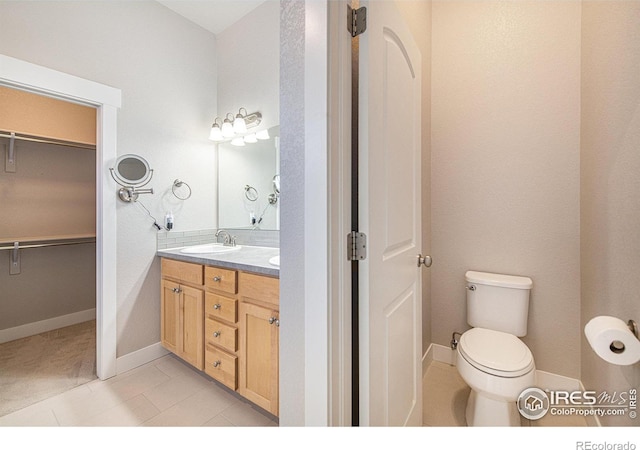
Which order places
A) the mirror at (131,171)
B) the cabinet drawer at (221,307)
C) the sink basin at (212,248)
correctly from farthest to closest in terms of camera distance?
the sink basin at (212,248) < the mirror at (131,171) < the cabinet drawer at (221,307)

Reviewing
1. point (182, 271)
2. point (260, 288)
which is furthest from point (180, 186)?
point (260, 288)

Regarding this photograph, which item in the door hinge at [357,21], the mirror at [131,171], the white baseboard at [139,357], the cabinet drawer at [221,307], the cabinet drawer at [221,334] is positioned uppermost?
the door hinge at [357,21]

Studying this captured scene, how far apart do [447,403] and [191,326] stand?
1.68 m

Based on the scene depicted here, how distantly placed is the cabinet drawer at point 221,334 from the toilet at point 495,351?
121cm

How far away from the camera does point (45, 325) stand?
251 cm

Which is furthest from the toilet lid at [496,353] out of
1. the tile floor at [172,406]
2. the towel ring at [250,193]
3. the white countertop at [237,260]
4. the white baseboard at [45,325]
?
the white baseboard at [45,325]

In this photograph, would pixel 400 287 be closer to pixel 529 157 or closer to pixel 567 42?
pixel 529 157

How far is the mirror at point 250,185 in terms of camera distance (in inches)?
86.3

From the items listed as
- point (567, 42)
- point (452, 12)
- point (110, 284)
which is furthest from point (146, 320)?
point (567, 42)

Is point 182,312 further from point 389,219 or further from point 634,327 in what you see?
point 634,327

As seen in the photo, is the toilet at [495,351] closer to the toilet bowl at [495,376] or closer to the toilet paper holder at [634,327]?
→ the toilet bowl at [495,376]

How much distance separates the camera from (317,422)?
30.7 inches

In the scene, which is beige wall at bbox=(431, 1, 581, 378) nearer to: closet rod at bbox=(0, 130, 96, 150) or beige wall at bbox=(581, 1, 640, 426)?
beige wall at bbox=(581, 1, 640, 426)

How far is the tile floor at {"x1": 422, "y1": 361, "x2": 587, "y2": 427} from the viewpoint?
137 cm
